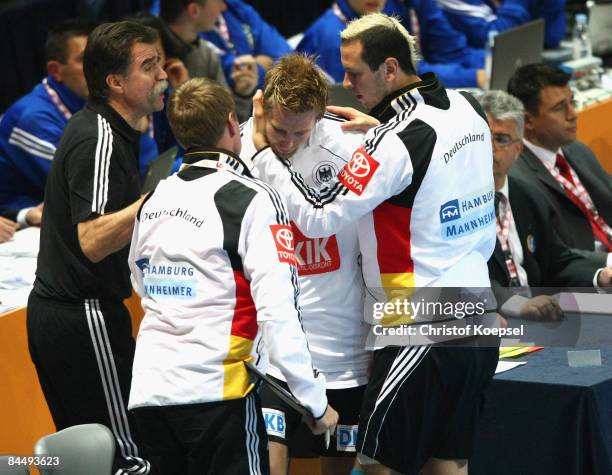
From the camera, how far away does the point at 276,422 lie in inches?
133

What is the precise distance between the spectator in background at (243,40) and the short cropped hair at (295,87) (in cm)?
316

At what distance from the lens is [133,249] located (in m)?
3.05

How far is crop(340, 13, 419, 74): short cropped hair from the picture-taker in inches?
126

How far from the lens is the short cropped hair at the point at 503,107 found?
4617mm

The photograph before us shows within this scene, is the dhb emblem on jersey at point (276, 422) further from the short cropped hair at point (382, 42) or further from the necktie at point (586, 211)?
the necktie at point (586, 211)

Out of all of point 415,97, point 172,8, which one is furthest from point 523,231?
point 172,8

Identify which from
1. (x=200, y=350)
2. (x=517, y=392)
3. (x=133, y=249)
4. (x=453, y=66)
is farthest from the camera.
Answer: (x=453, y=66)

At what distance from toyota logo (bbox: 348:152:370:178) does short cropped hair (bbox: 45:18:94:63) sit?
2.34 meters

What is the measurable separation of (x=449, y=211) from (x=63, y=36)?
101 inches

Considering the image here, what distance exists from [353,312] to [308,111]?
622 mm

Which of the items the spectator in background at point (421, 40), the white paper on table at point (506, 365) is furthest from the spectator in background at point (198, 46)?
the white paper on table at point (506, 365)

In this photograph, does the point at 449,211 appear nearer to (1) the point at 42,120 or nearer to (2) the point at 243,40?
(1) the point at 42,120

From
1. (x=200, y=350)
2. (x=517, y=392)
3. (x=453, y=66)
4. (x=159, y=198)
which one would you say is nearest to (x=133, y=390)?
(x=200, y=350)

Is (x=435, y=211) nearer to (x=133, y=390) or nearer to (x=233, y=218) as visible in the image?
(x=233, y=218)
